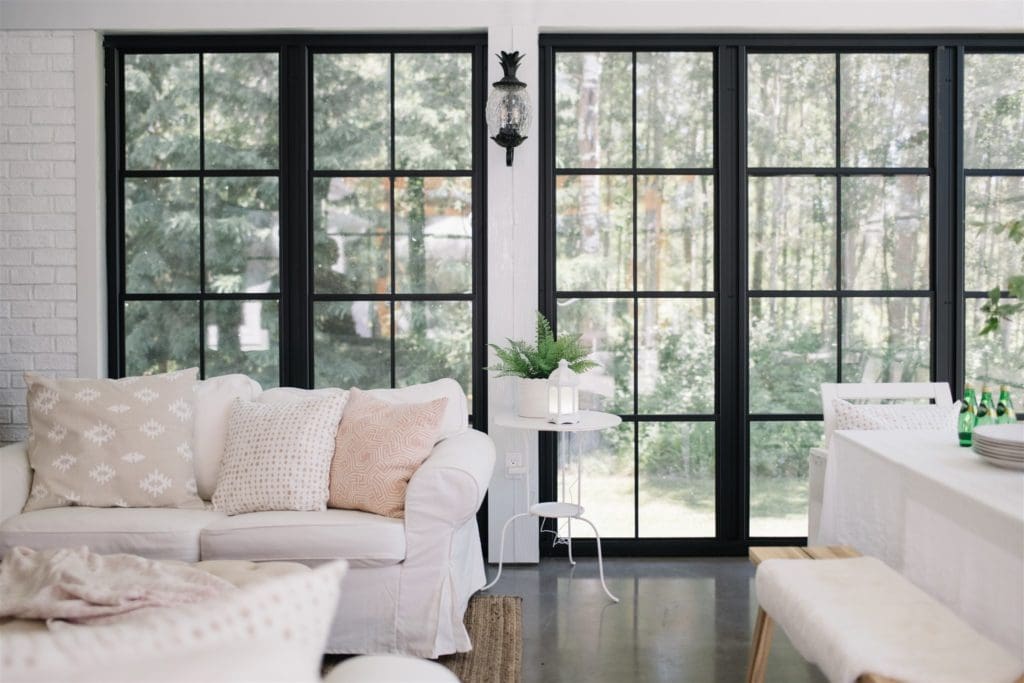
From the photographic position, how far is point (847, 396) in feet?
11.7

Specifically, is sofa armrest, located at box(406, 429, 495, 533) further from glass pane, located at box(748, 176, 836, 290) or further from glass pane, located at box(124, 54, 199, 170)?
glass pane, located at box(124, 54, 199, 170)

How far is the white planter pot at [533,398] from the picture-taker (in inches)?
136

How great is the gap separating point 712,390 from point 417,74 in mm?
2109

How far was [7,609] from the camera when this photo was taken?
6.22 ft

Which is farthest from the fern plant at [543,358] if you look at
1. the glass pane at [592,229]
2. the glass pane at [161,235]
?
the glass pane at [161,235]

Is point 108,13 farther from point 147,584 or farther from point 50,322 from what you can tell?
point 147,584

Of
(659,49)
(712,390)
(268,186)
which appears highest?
(659,49)

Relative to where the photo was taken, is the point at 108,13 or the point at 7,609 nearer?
the point at 7,609

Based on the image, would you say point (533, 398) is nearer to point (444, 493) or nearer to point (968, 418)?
point (444, 493)

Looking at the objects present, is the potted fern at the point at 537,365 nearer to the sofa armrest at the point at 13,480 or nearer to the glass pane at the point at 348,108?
the glass pane at the point at 348,108

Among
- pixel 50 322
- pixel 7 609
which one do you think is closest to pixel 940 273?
pixel 7 609

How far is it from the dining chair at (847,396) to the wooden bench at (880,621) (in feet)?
3.68

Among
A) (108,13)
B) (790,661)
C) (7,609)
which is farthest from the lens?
(108,13)

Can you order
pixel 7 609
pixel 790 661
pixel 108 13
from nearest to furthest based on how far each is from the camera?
pixel 7 609, pixel 790 661, pixel 108 13
